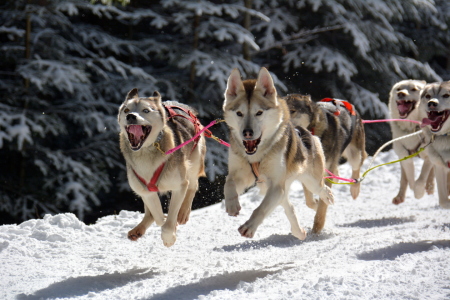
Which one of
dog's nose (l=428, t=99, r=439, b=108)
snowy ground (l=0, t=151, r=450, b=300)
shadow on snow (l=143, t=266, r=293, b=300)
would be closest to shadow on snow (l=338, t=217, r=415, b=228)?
snowy ground (l=0, t=151, r=450, b=300)

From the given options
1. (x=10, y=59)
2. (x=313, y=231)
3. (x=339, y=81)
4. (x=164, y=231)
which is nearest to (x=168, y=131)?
(x=164, y=231)

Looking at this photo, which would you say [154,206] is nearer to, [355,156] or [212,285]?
[212,285]

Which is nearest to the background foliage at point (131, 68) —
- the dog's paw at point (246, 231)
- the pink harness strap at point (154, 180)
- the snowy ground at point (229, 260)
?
the snowy ground at point (229, 260)

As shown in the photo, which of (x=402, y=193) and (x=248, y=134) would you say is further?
(x=402, y=193)

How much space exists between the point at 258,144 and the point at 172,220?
91cm

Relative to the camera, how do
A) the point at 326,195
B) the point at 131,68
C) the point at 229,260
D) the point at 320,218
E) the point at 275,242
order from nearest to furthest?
the point at 229,260, the point at 326,195, the point at 275,242, the point at 320,218, the point at 131,68

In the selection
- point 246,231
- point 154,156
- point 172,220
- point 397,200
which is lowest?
point 397,200

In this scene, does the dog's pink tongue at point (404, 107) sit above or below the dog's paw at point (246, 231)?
above

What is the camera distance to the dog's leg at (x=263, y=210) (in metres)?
3.87

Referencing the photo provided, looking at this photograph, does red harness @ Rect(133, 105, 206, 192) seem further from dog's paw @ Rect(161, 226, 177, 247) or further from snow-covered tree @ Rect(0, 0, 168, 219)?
snow-covered tree @ Rect(0, 0, 168, 219)

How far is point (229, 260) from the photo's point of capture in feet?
15.9

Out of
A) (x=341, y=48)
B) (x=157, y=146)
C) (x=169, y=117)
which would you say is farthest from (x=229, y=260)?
(x=341, y=48)

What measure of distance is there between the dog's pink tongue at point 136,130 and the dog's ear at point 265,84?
3.03 feet

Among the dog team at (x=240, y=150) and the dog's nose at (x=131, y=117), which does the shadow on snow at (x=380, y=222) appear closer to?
the dog team at (x=240, y=150)
